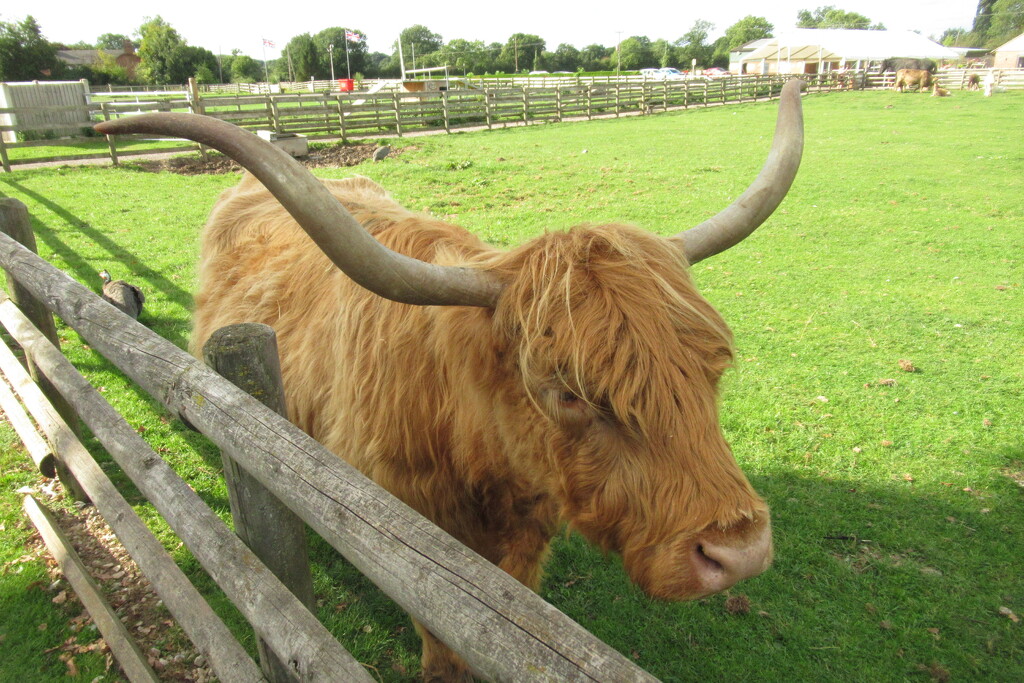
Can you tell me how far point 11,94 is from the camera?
22.0m

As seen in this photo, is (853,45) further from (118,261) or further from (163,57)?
(118,261)

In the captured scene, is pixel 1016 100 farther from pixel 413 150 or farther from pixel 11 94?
pixel 11 94

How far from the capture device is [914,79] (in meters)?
38.6

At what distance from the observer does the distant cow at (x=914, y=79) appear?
38.4 metres

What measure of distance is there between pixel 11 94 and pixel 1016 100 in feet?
135

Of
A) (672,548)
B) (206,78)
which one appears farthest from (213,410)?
(206,78)

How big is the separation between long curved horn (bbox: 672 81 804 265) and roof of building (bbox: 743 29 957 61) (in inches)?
3037

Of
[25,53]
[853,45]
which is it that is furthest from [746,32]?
[25,53]

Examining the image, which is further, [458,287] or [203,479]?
[203,479]

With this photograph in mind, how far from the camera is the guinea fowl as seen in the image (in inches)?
226

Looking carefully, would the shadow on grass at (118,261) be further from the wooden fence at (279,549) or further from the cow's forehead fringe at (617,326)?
the cow's forehead fringe at (617,326)

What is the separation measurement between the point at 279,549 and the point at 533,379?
893 millimetres

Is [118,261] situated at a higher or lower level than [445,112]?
lower

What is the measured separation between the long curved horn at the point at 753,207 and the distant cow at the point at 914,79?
45537 millimetres
